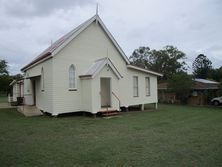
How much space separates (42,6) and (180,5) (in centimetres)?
973

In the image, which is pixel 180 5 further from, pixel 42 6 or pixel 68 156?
pixel 68 156

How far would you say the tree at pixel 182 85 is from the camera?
2977 centimetres

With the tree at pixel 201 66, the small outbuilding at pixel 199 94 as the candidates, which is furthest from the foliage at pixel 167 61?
the small outbuilding at pixel 199 94

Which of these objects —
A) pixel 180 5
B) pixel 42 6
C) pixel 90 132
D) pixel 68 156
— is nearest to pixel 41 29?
pixel 42 6

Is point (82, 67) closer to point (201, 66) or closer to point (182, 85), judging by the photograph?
point (182, 85)

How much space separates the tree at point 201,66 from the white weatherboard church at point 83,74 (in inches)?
1820

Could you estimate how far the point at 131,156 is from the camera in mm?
6590

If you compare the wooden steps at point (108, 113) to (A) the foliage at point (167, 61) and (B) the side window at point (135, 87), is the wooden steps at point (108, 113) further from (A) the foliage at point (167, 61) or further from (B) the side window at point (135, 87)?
(A) the foliage at point (167, 61)

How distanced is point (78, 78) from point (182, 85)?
1785cm

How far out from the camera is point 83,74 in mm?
16547

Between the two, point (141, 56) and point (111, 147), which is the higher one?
point (141, 56)

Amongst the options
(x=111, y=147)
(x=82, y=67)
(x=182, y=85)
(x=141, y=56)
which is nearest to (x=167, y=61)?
(x=141, y=56)

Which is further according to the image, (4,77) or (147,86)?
(4,77)

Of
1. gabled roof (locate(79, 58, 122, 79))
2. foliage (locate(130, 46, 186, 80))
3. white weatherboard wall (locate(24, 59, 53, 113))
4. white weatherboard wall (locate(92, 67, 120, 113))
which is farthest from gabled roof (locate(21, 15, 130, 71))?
foliage (locate(130, 46, 186, 80))
